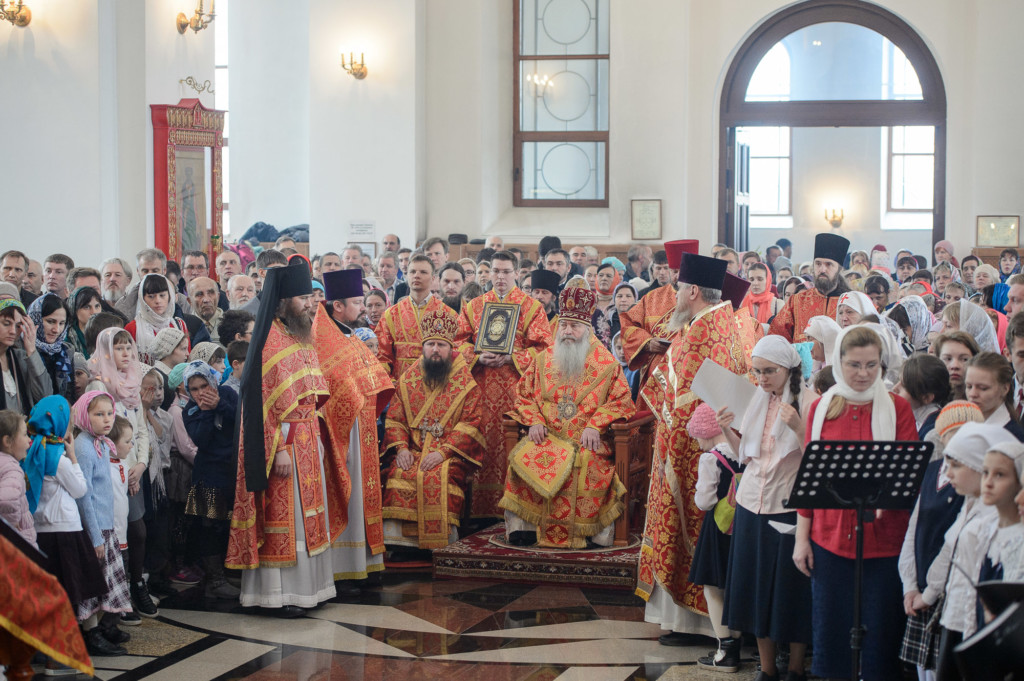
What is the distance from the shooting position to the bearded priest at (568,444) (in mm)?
7188

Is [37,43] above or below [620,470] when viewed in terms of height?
above

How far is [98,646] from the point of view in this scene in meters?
5.52

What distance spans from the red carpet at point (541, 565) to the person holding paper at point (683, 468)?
88cm

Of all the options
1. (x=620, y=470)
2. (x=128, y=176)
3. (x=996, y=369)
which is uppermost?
(x=128, y=176)

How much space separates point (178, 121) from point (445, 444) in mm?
5617


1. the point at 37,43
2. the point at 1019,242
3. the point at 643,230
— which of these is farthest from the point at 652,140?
the point at 37,43

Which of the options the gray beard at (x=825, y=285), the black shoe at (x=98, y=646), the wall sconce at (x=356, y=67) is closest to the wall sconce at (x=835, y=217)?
the wall sconce at (x=356, y=67)

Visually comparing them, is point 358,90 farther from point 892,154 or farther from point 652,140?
point 892,154

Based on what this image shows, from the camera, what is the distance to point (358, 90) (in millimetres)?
14820

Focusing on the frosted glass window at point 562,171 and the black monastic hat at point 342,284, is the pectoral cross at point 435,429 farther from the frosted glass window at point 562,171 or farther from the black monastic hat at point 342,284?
the frosted glass window at point 562,171

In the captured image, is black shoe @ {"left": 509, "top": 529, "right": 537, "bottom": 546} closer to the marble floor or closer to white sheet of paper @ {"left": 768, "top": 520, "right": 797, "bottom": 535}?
the marble floor

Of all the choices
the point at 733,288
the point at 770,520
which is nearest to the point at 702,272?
the point at 733,288

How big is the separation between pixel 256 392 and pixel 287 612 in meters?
1.17

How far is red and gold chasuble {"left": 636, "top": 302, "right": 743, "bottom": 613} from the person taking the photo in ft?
18.7
